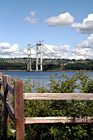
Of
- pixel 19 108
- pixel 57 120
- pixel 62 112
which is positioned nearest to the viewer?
pixel 19 108

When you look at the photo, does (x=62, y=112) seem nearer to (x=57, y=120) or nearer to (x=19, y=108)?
(x=57, y=120)

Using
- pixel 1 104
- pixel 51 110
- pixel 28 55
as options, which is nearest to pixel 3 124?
pixel 1 104

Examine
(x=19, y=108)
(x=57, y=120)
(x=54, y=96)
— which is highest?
(x=54, y=96)

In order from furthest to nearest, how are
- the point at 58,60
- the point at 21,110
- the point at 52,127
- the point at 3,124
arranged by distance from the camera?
the point at 58,60
the point at 3,124
the point at 52,127
the point at 21,110

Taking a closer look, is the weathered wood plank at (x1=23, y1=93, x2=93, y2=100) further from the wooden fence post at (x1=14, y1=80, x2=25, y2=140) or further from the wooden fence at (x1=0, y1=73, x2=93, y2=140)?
the wooden fence post at (x1=14, y1=80, x2=25, y2=140)

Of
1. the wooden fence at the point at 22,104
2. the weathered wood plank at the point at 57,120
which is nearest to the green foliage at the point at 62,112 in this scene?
the weathered wood plank at the point at 57,120

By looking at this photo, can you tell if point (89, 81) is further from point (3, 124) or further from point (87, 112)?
point (3, 124)

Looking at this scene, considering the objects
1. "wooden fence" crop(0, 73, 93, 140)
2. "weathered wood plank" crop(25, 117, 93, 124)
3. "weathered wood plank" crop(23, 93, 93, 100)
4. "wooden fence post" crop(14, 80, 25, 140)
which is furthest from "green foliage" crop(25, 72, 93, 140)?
"wooden fence post" crop(14, 80, 25, 140)

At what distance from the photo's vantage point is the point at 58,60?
98688 millimetres

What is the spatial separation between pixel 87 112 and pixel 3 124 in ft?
7.05

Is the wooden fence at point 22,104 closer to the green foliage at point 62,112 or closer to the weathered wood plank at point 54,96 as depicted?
the weathered wood plank at point 54,96

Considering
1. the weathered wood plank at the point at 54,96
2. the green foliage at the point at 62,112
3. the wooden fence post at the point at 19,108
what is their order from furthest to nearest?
the green foliage at the point at 62,112
the weathered wood plank at the point at 54,96
the wooden fence post at the point at 19,108

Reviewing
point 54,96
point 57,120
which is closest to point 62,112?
point 57,120

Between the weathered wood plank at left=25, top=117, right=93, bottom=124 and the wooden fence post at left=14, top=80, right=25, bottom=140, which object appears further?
the weathered wood plank at left=25, top=117, right=93, bottom=124
